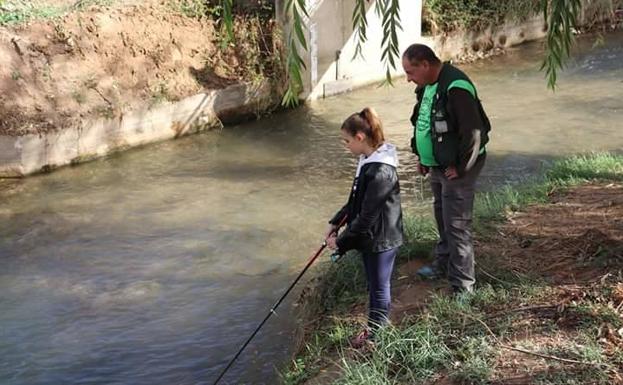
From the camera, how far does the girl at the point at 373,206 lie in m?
4.18

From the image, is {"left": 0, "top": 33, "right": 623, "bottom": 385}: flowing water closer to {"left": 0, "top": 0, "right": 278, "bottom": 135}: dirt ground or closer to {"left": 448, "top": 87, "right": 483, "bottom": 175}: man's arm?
{"left": 0, "top": 0, "right": 278, "bottom": 135}: dirt ground

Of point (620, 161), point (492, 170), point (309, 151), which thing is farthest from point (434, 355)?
point (309, 151)

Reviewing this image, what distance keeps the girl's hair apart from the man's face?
17.6 inches

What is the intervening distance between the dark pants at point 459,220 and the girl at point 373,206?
→ 0.38m

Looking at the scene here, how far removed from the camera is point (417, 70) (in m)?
4.44

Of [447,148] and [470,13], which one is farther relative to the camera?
[470,13]

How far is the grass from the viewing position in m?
10.6

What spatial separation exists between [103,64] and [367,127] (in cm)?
770

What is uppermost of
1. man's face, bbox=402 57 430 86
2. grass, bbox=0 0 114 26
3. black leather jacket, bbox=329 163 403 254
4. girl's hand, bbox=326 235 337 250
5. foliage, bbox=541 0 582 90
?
grass, bbox=0 0 114 26

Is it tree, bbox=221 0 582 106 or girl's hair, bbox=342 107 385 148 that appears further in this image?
girl's hair, bbox=342 107 385 148

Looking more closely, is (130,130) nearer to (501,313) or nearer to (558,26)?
(501,313)

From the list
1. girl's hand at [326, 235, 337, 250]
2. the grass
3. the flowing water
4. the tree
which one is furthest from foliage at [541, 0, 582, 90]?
the grass

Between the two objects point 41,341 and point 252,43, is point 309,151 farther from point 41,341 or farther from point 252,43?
point 41,341

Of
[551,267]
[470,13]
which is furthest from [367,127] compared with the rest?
[470,13]
